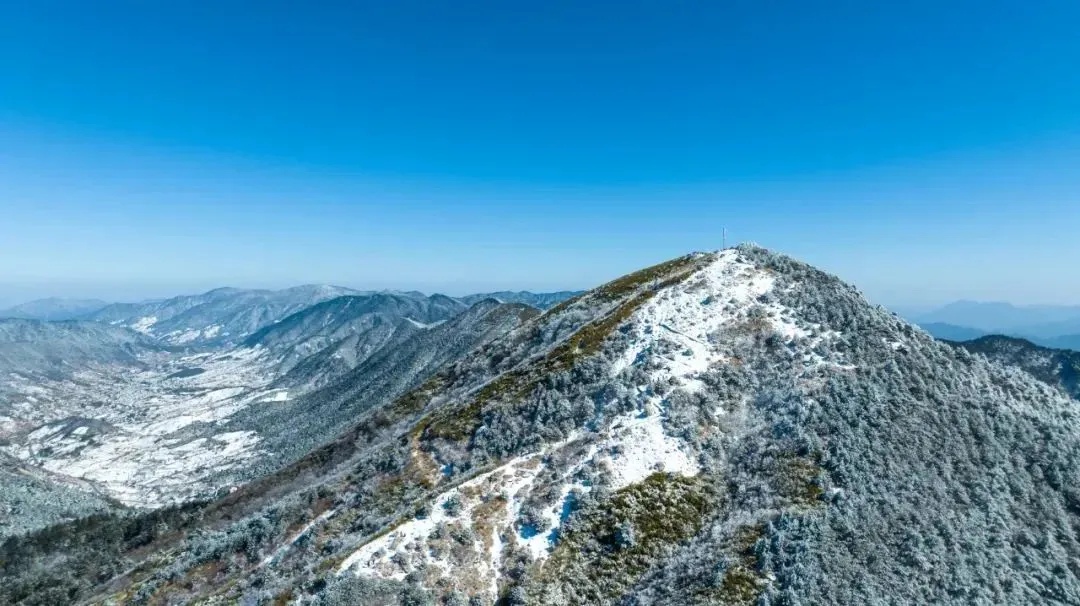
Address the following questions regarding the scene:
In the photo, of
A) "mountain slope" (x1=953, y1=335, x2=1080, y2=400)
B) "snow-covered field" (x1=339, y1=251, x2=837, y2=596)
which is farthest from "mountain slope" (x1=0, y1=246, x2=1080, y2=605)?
"mountain slope" (x1=953, y1=335, x2=1080, y2=400)

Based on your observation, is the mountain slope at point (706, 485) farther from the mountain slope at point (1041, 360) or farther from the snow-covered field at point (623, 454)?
the mountain slope at point (1041, 360)

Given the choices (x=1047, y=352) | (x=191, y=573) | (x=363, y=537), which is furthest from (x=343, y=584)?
(x=1047, y=352)

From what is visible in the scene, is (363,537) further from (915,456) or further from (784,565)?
(915,456)

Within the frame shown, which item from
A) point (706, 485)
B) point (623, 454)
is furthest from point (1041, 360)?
point (623, 454)

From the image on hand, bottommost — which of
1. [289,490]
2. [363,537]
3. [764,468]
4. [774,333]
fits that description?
[289,490]

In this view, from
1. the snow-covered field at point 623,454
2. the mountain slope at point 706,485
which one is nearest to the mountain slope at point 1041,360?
the snow-covered field at point 623,454

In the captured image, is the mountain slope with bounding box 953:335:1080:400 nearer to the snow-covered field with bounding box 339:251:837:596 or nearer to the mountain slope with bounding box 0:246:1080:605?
the snow-covered field with bounding box 339:251:837:596

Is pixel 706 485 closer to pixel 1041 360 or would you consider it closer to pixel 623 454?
pixel 623 454
